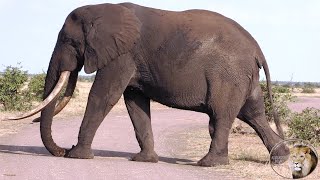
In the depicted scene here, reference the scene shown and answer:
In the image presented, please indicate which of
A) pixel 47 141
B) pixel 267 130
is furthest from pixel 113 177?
pixel 267 130

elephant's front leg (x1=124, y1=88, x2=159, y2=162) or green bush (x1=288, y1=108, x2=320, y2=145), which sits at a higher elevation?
elephant's front leg (x1=124, y1=88, x2=159, y2=162)

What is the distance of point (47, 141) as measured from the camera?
12.2 metres

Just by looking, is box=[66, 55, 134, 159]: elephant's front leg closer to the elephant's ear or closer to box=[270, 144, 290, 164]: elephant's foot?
the elephant's ear

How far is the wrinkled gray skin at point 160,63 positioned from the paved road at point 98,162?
53 centimetres

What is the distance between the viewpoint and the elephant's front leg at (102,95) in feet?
39.6

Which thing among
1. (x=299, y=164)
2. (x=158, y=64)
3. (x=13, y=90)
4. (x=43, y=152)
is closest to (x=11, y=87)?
(x=13, y=90)

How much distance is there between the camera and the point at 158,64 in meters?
12.2

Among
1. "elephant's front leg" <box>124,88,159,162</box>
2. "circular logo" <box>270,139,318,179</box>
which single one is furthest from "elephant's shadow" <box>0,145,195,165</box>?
"circular logo" <box>270,139,318,179</box>

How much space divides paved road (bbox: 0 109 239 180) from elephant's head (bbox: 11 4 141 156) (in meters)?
0.86

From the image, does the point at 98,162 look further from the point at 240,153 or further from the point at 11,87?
the point at 11,87

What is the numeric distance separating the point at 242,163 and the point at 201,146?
3689 mm

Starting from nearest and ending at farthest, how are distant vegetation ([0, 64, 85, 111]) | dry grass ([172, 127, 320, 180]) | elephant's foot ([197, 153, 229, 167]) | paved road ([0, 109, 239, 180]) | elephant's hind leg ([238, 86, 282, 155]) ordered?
paved road ([0, 109, 239, 180]), dry grass ([172, 127, 320, 180]), elephant's foot ([197, 153, 229, 167]), elephant's hind leg ([238, 86, 282, 155]), distant vegetation ([0, 64, 85, 111])

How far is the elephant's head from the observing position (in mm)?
12109

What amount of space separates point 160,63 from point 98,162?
214cm
